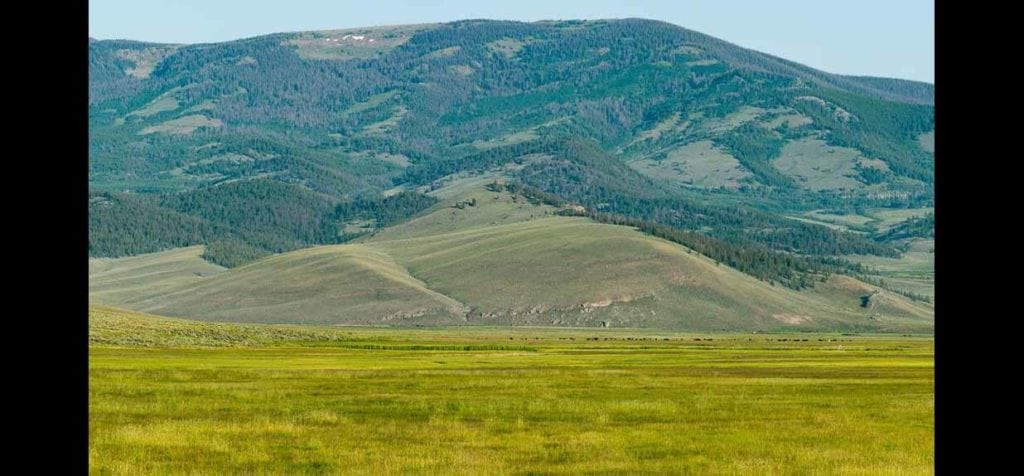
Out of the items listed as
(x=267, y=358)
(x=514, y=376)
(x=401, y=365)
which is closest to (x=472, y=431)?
(x=514, y=376)

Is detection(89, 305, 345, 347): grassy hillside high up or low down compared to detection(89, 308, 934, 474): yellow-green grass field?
down

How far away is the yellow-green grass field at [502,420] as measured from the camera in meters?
36.7

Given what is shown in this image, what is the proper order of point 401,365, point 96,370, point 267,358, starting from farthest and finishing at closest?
point 267,358 → point 401,365 → point 96,370

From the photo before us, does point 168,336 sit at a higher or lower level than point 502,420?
lower

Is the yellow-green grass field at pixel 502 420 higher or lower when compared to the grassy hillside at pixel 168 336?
higher

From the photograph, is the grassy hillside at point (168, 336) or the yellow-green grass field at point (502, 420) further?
the grassy hillside at point (168, 336)

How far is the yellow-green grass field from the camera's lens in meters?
36.7

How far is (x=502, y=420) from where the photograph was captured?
4906cm

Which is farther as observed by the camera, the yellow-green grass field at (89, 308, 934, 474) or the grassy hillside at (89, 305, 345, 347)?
the grassy hillside at (89, 305, 345, 347)

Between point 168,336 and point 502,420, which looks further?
point 168,336
